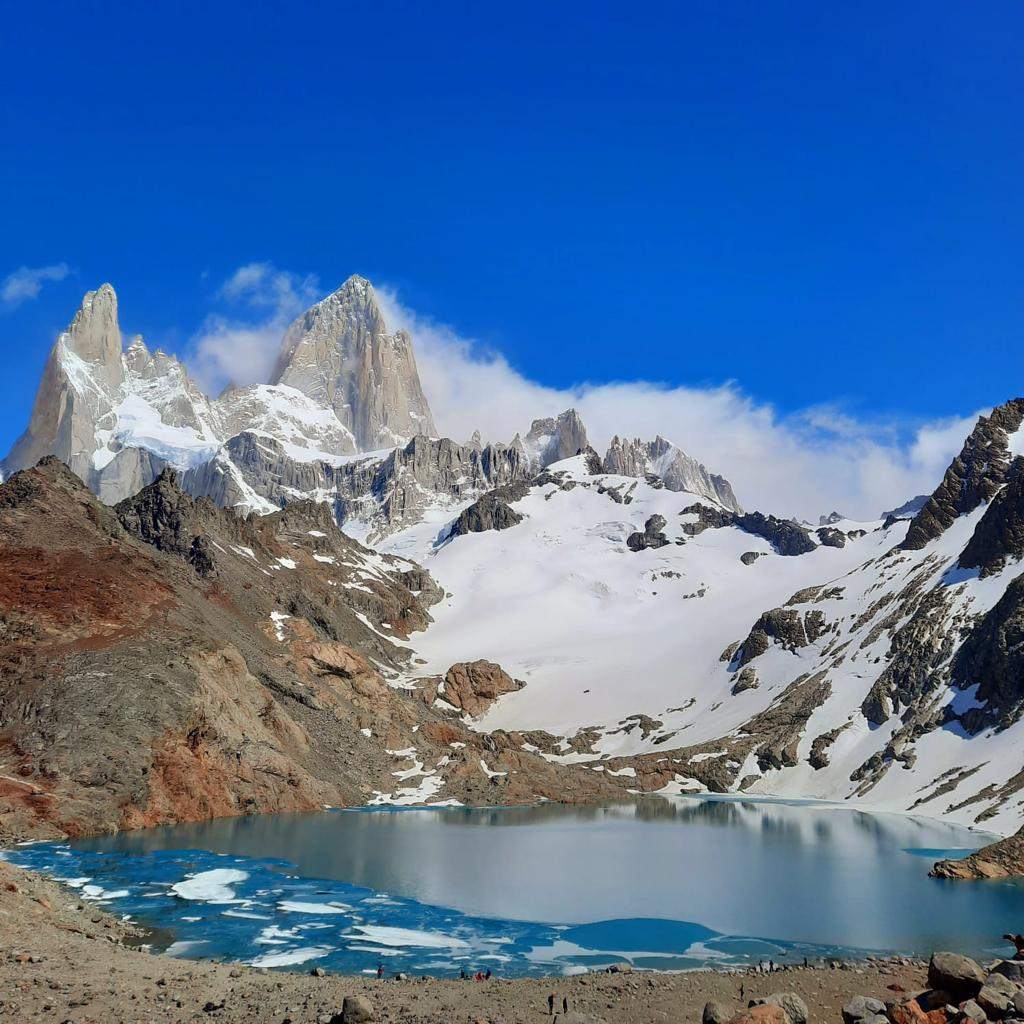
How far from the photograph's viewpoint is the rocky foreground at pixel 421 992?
82.6 ft

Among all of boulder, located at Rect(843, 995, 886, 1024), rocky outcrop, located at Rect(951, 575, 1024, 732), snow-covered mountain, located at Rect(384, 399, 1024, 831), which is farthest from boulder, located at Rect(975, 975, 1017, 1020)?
rocky outcrop, located at Rect(951, 575, 1024, 732)

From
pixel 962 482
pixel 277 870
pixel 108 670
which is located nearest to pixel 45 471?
pixel 108 670

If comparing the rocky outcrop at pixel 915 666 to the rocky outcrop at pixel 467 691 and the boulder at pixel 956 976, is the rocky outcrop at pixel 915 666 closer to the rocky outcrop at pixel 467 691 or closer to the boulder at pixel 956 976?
the rocky outcrop at pixel 467 691

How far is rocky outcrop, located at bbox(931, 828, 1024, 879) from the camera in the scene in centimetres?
5838

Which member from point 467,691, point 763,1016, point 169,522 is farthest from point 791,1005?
point 467,691

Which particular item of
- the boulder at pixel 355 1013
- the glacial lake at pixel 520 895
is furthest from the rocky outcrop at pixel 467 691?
the boulder at pixel 355 1013

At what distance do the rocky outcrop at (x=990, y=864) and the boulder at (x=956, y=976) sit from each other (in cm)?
3473

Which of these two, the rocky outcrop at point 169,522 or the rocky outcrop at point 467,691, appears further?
the rocky outcrop at point 467,691

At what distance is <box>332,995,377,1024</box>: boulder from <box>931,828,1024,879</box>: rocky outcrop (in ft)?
157

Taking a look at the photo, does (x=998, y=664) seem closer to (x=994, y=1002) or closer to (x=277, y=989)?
(x=994, y=1002)

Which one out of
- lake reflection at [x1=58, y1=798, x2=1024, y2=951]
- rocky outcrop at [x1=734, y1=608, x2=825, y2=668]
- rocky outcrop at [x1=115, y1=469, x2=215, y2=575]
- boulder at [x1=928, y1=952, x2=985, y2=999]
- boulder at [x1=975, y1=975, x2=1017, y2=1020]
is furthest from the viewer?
Result: rocky outcrop at [x1=734, y1=608, x2=825, y2=668]

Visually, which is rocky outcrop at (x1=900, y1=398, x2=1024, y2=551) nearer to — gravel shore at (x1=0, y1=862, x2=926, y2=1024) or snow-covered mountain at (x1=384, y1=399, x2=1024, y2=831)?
snow-covered mountain at (x1=384, y1=399, x2=1024, y2=831)

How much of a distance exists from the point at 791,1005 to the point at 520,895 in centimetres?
2683

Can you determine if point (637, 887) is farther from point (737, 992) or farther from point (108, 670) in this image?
point (108, 670)
